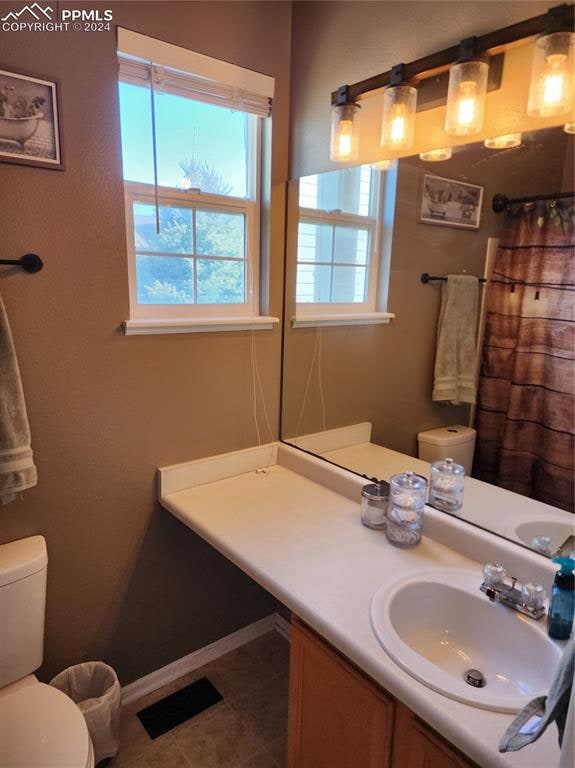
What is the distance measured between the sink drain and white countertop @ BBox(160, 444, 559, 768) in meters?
0.23

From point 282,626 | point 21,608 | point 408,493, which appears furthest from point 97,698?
point 408,493

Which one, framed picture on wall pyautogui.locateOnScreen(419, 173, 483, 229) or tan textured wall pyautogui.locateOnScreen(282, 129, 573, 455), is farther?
framed picture on wall pyautogui.locateOnScreen(419, 173, 483, 229)

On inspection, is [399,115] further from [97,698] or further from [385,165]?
[97,698]

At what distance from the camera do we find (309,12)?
1682 millimetres

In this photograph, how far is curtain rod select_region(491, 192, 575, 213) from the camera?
1.19m

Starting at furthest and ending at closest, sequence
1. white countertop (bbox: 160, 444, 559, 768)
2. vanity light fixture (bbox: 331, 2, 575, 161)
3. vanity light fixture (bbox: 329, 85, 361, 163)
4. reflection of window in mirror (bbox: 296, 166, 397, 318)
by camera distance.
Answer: reflection of window in mirror (bbox: 296, 166, 397, 318) < vanity light fixture (bbox: 329, 85, 361, 163) < vanity light fixture (bbox: 331, 2, 575, 161) < white countertop (bbox: 160, 444, 559, 768)

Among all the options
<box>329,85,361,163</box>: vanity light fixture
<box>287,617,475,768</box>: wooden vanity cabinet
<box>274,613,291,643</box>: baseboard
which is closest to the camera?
<box>287,617,475,768</box>: wooden vanity cabinet

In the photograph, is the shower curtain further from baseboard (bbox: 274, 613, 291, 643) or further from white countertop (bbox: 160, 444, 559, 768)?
baseboard (bbox: 274, 613, 291, 643)

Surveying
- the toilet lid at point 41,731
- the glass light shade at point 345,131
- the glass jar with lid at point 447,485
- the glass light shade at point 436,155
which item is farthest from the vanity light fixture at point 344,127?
the toilet lid at point 41,731

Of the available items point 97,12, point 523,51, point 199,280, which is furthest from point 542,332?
point 97,12

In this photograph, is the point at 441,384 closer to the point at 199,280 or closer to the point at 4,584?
the point at 199,280

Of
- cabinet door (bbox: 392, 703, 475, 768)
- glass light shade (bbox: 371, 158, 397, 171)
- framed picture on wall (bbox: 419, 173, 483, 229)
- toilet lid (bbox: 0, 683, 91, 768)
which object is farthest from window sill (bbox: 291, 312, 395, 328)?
toilet lid (bbox: 0, 683, 91, 768)

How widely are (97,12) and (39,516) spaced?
1.53 meters

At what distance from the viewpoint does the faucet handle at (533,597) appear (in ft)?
3.58
